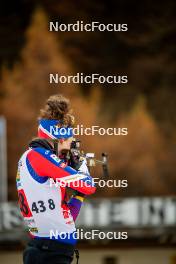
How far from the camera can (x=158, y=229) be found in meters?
6.08

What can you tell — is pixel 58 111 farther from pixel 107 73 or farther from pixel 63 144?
pixel 107 73

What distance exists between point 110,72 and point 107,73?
0.11 feet

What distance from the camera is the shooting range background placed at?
7.38 meters

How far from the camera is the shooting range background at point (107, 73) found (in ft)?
24.2

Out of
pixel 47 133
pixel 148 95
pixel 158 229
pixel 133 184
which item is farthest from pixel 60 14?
pixel 47 133

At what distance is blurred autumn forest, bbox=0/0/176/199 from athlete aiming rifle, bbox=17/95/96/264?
4884mm

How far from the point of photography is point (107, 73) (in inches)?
301

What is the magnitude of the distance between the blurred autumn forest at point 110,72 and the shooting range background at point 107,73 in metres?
0.01

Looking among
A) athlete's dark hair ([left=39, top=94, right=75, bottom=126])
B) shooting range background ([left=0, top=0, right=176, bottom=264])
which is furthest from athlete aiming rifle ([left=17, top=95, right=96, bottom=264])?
shooting range background ([left=0, top=0, right=176, bottom=264])

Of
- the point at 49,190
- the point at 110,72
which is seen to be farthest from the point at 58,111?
the point at 110,72

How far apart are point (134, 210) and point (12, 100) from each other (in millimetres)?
2079

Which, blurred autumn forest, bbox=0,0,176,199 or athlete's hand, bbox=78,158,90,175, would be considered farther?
blurred autumn forest, bbox=0,0,176,199

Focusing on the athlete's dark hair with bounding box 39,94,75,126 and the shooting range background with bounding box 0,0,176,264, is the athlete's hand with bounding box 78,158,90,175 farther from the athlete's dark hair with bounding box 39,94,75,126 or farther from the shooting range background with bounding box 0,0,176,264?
the shooting range background with bounding box 0,0,176,264

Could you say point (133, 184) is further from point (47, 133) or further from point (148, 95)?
point (47, 133)
